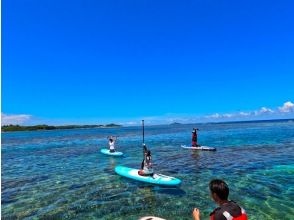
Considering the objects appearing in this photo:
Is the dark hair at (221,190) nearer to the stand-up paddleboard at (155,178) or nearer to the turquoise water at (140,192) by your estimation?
the turquoise water at (140,192)

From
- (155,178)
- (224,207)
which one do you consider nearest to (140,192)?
(155,178)

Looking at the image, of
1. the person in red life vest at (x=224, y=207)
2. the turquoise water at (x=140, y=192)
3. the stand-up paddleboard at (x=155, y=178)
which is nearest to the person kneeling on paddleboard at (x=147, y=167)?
the stand-up paddleboard at (x=155, y=178)

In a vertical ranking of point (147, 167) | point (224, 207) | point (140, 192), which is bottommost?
point (140, 192)

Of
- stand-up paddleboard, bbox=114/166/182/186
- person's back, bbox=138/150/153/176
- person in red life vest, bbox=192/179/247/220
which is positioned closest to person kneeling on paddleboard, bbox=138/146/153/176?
person's back, bbox=138/150/153/176

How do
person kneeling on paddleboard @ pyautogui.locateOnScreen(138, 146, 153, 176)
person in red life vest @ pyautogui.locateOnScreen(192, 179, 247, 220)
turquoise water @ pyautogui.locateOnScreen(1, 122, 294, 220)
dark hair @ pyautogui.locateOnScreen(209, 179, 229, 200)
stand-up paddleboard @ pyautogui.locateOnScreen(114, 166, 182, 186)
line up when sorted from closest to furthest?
person in red life vest @ pyautogui.locateOnScreen(192, 179, 247, 220), dark hair @ pyautogui.locateOnScreen(209, 179, 229, 200), turquoise water @ pyautogui.locateOnScreen(1, 122, 294, 220), stand-up paddleboard @ pyautogui.locateOnScreen(114, 166, 182, 186), person kneeling on paddleboard @ pyautogui.locateOnScreen(138, 146, 153, 176)

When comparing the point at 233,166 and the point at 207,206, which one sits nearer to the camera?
the point at 207,206

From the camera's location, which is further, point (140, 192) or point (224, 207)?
point (140, 192)

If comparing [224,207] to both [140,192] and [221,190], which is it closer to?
[221,190]

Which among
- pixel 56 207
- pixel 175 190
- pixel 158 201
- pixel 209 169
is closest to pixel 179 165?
pixel 209 169

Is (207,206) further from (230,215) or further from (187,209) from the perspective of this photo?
(230,215)

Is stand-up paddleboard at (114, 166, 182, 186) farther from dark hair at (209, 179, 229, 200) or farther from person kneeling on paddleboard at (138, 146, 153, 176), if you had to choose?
dark hair at (209, 179, 229, 200)

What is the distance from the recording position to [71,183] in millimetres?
20188

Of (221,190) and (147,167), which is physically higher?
(221,190)

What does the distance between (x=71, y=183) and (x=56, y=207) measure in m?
5.40
